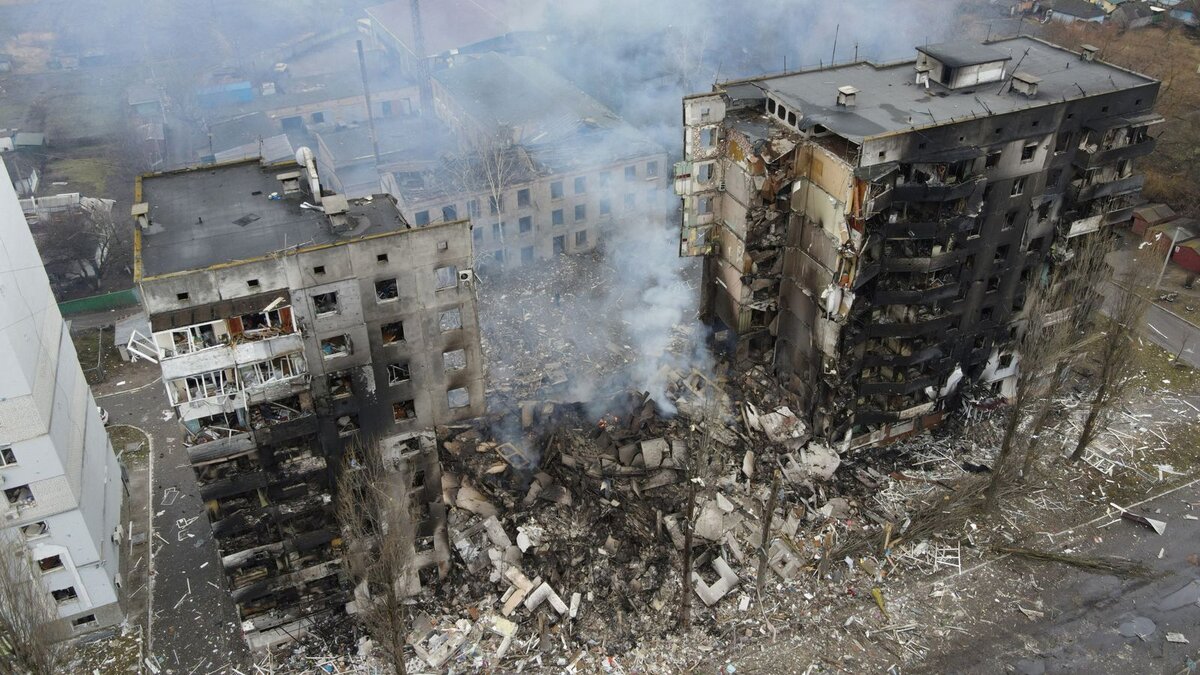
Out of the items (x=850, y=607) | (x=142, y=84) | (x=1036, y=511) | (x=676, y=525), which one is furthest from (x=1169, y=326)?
(x=142, y=84)

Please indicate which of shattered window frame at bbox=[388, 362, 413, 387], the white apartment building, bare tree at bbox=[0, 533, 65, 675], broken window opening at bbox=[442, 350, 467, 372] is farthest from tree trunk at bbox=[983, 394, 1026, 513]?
the white apartment building

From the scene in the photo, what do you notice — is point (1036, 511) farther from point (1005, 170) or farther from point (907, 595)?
point (1005, 170)

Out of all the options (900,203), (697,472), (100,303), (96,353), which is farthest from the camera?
(100,303)

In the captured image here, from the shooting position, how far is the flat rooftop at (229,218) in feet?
96.0

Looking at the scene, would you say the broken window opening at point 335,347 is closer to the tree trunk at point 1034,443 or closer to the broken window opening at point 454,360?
the broken window opening at point 454,360

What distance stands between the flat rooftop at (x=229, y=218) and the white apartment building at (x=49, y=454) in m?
5.42

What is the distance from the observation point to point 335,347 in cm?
3134

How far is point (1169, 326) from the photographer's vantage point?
2121 inches

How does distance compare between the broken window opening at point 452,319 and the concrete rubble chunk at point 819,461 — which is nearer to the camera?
the broken window opening at point 452,319

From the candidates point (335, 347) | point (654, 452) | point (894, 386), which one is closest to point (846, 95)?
point (894, 386)

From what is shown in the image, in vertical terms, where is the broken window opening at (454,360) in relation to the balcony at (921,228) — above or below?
below

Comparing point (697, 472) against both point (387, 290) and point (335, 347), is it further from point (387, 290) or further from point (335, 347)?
point (335, 347)

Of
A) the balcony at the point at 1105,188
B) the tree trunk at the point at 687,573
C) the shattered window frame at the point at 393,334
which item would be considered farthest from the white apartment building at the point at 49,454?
the balcony at the point at 1105,188

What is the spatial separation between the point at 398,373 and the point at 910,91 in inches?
1035
